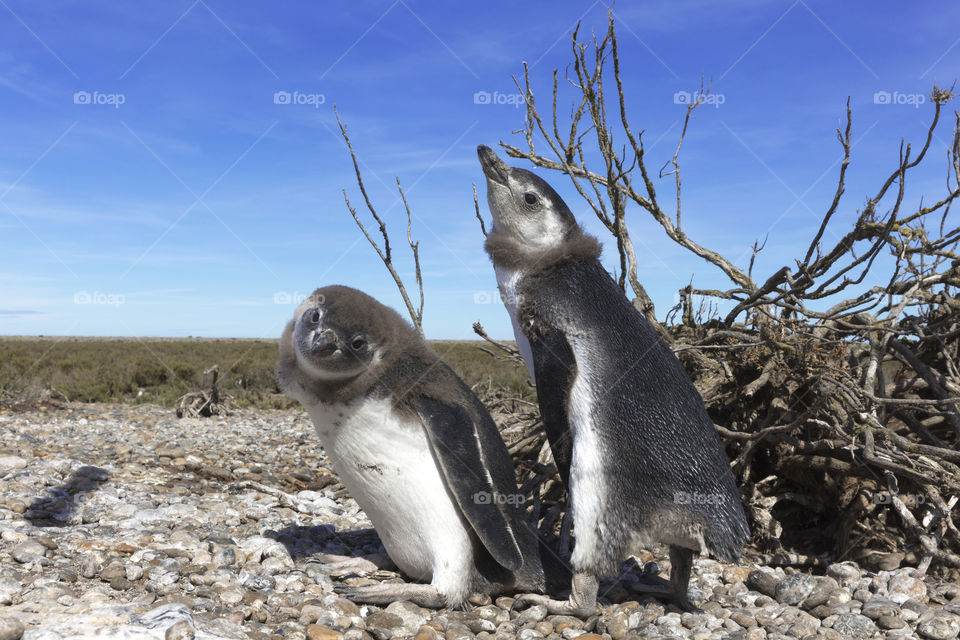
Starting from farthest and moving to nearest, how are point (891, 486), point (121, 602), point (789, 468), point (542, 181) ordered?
point (789, 468) → point (891, 486) → point (542, 181) → point (121, 602)

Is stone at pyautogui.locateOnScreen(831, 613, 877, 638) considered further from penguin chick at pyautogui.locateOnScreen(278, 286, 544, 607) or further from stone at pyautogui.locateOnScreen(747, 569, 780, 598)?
penguin chick at pyautogui.locateOnScreen(278, 286, 544, 607)

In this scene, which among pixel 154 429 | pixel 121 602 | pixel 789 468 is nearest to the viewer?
pixel 121 602

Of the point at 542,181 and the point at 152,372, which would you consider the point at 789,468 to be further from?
the point at 152,372

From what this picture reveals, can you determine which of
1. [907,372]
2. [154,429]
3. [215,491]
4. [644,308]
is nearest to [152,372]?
[154,429]

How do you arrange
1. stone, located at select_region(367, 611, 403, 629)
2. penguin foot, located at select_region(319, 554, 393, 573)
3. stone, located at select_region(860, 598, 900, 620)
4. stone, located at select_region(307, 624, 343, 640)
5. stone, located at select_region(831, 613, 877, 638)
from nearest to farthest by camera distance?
1. stone, located at select_region(307, 624, 343, 640)
2. stone, located at select_region(367, 611, 403, 629)
3. stone, located at select_region(831, 613, 877, 638)
4. stone, located at select_region(860, 598, 900, 620)
5. penguin foot, located at select_region(319, 554, 393, 573)

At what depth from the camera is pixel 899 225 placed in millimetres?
5215

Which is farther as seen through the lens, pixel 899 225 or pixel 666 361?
pixel 899 225

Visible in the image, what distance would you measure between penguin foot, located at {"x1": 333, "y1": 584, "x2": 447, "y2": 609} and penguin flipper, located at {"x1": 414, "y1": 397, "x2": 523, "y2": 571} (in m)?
0.35

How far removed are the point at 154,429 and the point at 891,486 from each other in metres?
8.42

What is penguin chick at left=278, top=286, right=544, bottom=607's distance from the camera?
124 inches

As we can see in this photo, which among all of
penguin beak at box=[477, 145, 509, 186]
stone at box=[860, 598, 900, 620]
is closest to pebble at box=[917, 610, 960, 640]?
stone at box=[860, 598, 900, 620]

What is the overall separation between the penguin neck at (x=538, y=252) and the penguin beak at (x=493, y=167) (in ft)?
1.07

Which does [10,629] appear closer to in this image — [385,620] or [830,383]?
[385,620]

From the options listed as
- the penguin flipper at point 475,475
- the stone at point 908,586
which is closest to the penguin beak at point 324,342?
the penguin flipper at point 475,475
